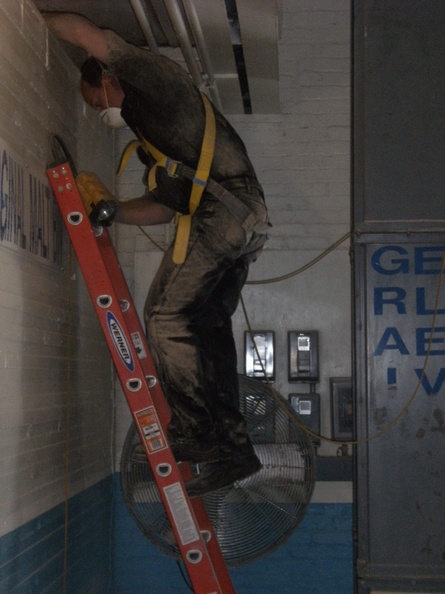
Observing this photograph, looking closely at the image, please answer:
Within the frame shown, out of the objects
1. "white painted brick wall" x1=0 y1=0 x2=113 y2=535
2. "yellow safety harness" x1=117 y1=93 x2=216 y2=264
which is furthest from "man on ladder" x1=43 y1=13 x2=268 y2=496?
"white painted brick wall" x1=0 y1=0 x2=113 y2=535

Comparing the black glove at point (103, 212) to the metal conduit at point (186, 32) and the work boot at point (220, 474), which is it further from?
the work boot at point (220, 474)

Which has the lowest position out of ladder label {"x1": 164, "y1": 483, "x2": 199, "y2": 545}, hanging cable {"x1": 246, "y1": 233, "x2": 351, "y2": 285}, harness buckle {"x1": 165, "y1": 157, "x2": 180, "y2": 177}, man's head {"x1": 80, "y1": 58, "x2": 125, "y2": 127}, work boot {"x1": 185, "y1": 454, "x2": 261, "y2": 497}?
ladder label {"x1": 164, "y1": 483, "x2": 199, "y2": 545}

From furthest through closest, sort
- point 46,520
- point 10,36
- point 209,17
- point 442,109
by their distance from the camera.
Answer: point 442,109
point 209,17
point 46,520
point 10,36

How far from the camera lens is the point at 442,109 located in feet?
14.3

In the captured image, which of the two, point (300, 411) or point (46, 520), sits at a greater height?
point (300, 411)

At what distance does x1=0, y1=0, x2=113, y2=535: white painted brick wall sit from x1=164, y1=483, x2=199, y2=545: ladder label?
0.53m

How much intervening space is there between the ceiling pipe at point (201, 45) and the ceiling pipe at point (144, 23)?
212mm

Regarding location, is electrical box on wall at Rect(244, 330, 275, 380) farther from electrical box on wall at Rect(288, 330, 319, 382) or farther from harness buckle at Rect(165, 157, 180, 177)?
harness buckle at Rect(165, 157, 180, 177)

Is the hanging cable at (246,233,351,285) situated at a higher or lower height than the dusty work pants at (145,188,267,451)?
higher

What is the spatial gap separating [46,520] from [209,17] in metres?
2.35

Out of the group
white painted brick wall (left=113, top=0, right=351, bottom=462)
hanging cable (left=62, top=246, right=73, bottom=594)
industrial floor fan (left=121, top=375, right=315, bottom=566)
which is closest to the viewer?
hanging cable (left=62, top=246, right=73, bottom=594)

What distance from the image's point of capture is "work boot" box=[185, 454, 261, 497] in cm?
343

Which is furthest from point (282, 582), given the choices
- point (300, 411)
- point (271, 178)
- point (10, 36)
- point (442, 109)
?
point (10, 36)

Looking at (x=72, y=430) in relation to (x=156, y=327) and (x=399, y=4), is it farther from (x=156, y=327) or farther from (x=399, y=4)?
(x=399, y=4)
